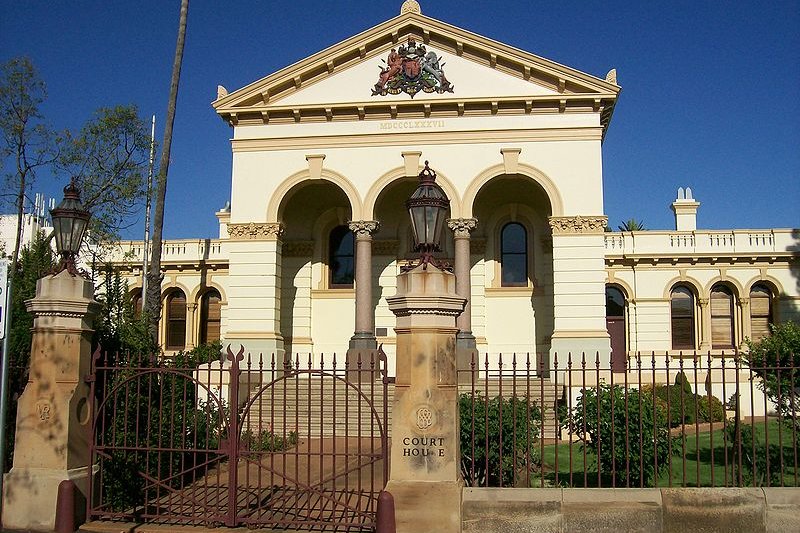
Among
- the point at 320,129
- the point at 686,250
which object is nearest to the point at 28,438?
the point at 320,129

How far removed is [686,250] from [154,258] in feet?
63.1

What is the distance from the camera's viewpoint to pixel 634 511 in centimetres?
841

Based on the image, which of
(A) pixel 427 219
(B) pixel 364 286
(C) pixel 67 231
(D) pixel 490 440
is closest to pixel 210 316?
(B) pixel 364 286

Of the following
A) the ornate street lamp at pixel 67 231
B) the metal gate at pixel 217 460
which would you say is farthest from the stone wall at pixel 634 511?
the ornate street lamp at pixel 67 231

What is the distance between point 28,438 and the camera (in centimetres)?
938

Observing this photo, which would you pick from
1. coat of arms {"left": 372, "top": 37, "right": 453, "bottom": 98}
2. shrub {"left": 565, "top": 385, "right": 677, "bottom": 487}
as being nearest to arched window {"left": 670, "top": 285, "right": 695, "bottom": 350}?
coat of arms {"left": 372, "top": 37, "right": 453, "bottom": 98}

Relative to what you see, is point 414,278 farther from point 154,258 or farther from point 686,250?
point 686,250

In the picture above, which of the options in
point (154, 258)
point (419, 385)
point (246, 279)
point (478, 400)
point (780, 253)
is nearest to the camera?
point (419, 385)

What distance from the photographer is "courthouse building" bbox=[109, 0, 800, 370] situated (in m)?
21.7

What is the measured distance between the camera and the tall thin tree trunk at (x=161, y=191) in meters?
20.6

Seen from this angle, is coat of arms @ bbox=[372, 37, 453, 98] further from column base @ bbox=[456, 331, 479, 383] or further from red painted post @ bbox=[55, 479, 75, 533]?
red painted post @ bbox=[55, 479, 75, 533]

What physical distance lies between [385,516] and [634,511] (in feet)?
9.38

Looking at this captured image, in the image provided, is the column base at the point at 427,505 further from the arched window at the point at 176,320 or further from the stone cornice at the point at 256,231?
the arched window at the point at 176,320

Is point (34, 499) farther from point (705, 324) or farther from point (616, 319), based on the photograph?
point (705, 324)
